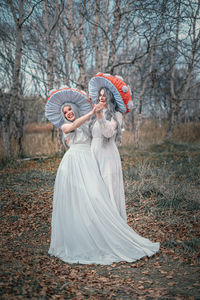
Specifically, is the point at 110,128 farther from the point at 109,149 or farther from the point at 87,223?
the point at 87,223

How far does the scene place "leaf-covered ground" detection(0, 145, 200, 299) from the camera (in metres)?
2.55

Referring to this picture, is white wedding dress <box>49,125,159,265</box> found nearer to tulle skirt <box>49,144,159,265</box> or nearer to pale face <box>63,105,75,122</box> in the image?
tulle skirt <box>49,144,159,265</box>

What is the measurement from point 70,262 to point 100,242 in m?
0.41

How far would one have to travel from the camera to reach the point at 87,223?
3.24m

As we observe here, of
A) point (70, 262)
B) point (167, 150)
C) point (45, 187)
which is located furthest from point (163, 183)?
point (167, 150)

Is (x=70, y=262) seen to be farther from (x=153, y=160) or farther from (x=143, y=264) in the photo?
(x=153, y=160)

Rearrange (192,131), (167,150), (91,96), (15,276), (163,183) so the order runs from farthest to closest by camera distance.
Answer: (192,131)
(167,150)
(163,183)
(91,96)
(15,276)

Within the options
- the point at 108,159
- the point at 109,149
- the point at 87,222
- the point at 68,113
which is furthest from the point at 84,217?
the point at 68,113

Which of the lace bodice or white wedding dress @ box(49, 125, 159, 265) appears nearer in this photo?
white wedding dress @ box(49, 125, 159, 265)

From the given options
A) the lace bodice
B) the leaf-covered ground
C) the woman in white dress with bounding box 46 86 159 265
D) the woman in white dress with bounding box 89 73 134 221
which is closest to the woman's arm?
the woman in white dress with bounding box 46 86 159 265

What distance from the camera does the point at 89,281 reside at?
2.77 metres

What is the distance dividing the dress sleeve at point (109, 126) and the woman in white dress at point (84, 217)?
0.19m

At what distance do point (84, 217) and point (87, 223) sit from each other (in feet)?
0.26

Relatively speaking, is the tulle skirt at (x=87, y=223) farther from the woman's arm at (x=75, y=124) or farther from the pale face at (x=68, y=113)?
the pale face at (x=68, y=113)
